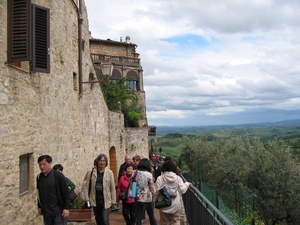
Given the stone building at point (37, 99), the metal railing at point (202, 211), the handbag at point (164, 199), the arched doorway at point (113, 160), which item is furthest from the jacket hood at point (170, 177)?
the arched doorway at point (113, 160)

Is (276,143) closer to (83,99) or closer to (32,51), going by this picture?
(83,99)

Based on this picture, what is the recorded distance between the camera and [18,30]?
5.80m

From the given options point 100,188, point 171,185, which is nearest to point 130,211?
point 100,188

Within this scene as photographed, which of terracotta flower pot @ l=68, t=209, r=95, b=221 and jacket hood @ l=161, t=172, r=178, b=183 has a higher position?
jacket hood @ l=161, t=172, r=178, b=183

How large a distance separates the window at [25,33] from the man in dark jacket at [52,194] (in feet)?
7.09

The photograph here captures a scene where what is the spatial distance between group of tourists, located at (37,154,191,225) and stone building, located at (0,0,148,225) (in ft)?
2.94

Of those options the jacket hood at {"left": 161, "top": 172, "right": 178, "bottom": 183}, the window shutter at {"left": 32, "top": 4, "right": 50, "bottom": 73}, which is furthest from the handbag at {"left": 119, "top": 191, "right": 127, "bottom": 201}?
the window shutter at {"left": 32, "top": 4, "right": 50, "bottom": 73}

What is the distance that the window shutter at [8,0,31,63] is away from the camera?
5648mm

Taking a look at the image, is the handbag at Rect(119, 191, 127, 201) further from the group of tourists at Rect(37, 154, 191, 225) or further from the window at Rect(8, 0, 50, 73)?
the window at Rect(8, 0, 50, 73)

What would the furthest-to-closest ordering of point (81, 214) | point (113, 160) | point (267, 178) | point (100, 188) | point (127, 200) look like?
point (267, 178) < point (113, 160) < point (81, 214) < point (127, 200) < point (100, 188)

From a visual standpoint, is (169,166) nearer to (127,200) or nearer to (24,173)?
→ (127,200)

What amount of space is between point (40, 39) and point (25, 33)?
0.58 metres

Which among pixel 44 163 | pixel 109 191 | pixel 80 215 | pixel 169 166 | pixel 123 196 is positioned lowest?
pixel 80 215

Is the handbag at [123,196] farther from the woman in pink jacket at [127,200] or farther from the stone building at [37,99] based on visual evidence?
the stone building at [37,99]
